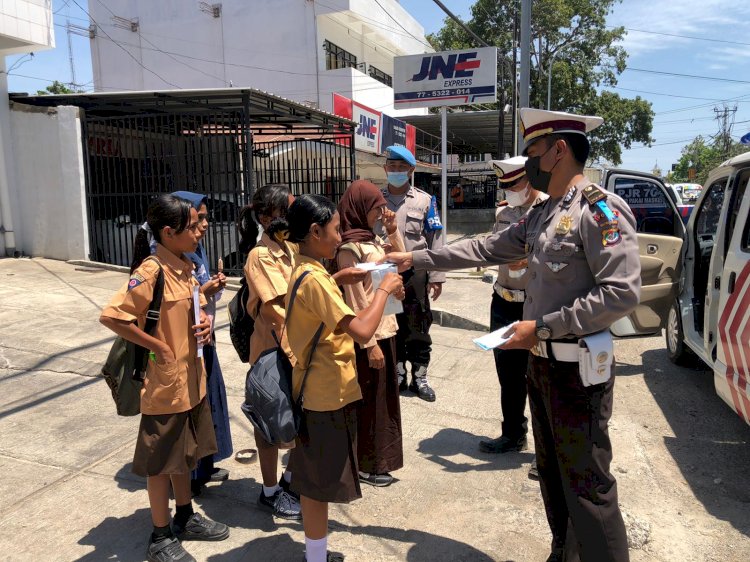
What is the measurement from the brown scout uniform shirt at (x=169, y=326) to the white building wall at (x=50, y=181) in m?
Result: 7.83

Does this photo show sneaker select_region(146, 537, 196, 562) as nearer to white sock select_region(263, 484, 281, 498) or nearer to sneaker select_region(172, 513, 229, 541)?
sneaker select_region(172, 513, 229, 541)

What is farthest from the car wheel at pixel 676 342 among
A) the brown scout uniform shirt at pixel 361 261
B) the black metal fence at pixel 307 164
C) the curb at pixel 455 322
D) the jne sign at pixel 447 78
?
the jne sign at pixel 447 78

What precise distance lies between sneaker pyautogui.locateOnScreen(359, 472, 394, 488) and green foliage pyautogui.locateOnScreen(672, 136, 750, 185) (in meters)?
46.2

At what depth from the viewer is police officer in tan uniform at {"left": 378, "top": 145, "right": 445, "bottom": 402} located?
443 cm

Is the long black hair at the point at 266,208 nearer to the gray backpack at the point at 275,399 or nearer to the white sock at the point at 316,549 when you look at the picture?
the gray backpack at the point at 275,399

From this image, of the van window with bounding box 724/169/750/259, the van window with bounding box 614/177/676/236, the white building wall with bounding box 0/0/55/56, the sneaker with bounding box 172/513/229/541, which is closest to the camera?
the sneaker with bounding box 172/513/229/541

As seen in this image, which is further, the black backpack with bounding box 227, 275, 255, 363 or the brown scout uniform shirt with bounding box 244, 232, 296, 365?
the black backpack with bounding box 227, 275, 255, 363

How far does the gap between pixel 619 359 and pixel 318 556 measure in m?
4.55

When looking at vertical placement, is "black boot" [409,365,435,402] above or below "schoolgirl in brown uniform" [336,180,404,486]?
below

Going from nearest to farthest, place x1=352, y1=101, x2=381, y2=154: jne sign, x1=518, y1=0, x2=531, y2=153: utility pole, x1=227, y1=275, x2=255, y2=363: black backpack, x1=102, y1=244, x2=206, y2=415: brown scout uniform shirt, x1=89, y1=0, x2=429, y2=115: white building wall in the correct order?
x1=102, y1=244, x2=206, y2=415: brown scout uniform shirt
x1=227, y1=275, x2=255, y2=363: black backpack
x1=518, y1=0, x2=531, y2=153: utility pole
x1=352, y1=101, x2=381, y2=154: jne sign
x1=89, y1=0, x2=429, y2=115: white building wall

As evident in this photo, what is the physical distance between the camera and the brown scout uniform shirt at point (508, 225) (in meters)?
3.45

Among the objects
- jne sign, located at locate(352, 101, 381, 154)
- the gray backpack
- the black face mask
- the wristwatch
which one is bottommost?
the gray backpack

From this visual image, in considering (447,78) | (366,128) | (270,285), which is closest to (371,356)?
(270,285)

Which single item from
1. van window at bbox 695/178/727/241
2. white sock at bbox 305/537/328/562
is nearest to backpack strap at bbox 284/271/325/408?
white sock at bbox 305/537/328/562
